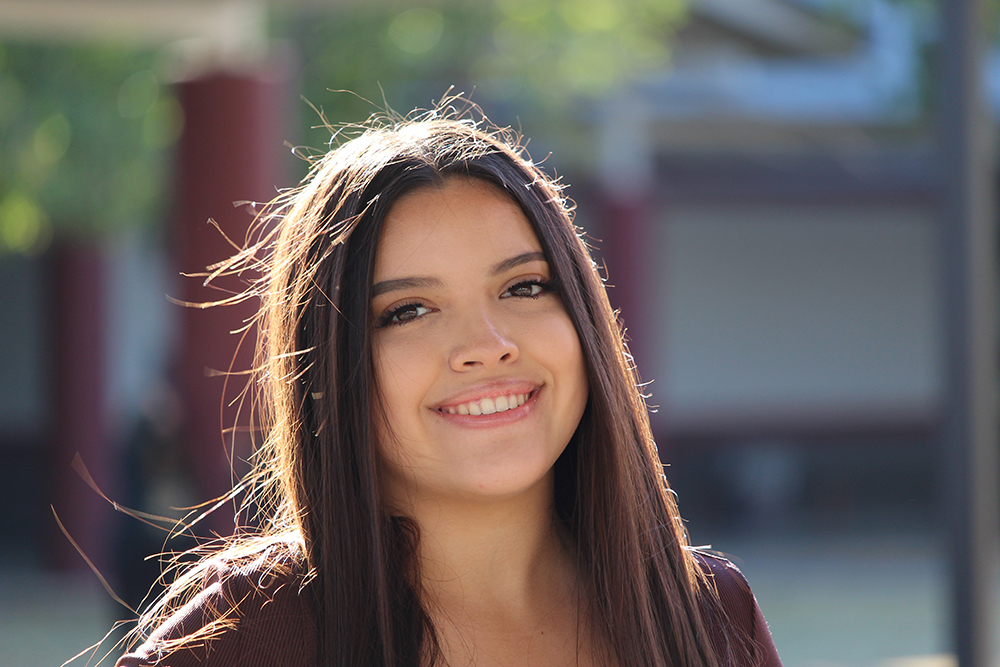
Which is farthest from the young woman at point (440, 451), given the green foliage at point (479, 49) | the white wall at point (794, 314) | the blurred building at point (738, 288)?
the white wall at point (794, 314)

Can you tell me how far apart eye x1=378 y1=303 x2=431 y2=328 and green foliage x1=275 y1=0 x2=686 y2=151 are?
686 cm

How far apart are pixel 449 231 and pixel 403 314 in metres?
0.14

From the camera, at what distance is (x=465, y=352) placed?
1.67 meters

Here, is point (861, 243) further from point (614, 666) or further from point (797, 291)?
point (614, 666)

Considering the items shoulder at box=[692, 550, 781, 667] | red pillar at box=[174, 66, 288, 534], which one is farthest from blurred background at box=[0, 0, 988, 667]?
shoulder at box=[692, 550, 781, 667]

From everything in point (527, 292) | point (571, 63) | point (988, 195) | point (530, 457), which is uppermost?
point (571, 63)

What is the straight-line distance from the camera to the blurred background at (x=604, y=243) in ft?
18.6

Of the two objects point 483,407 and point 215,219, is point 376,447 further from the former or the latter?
point 215,219

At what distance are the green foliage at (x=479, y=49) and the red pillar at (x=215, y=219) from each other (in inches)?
106

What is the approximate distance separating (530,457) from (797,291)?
11.3 metres

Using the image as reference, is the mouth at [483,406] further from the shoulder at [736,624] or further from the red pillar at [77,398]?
the red pillar at [77,398]

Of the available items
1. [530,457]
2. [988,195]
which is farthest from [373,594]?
[988,195]

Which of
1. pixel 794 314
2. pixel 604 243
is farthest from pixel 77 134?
pixel 794 314

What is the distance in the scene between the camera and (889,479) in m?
12.8
